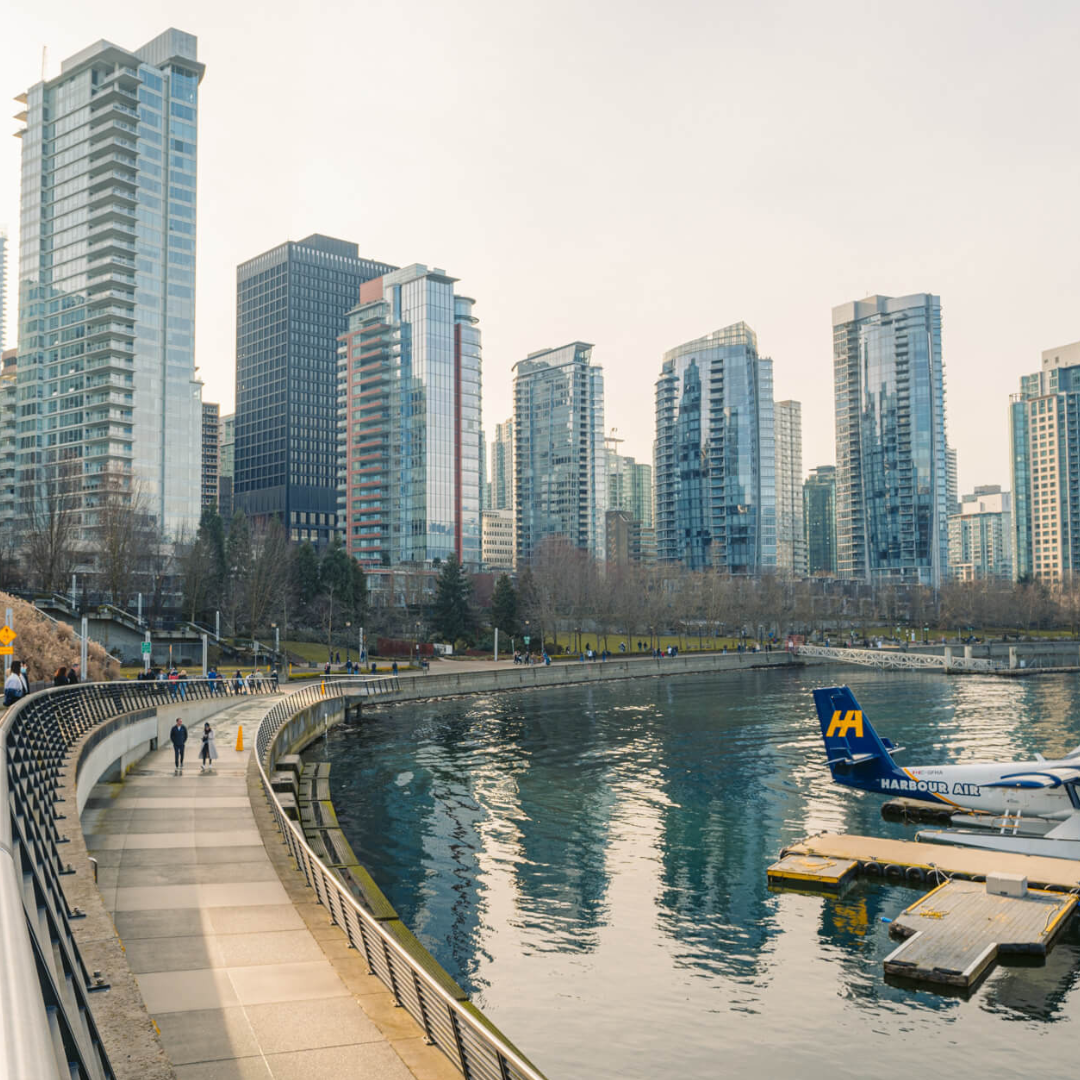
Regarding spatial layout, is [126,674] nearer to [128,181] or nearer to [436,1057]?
[436,1057]

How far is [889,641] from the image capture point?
169 meters

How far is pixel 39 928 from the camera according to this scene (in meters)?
8.12

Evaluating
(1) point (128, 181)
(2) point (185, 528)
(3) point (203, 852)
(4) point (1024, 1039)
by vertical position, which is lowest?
(4) point (1024, 1039)

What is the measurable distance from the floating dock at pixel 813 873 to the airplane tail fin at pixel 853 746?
34.1 feet

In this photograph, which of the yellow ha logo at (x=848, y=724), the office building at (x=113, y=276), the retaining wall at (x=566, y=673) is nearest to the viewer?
the yellow ha logo at (x=848, y=724)

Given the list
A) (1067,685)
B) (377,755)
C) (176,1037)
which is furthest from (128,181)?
(176,1037)

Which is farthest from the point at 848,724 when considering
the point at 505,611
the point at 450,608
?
the point at 450,608

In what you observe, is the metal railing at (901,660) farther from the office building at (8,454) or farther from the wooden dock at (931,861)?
the office building at (8,454)

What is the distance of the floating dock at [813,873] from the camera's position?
94.9ft

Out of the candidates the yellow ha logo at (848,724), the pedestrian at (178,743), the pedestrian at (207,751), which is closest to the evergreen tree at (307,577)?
the pedestrian at (207,751)

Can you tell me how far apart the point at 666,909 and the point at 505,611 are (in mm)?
97278

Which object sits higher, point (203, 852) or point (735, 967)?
point (203, 852)

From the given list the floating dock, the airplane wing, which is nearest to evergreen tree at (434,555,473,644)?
the airplane wing

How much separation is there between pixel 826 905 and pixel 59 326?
176517mm
